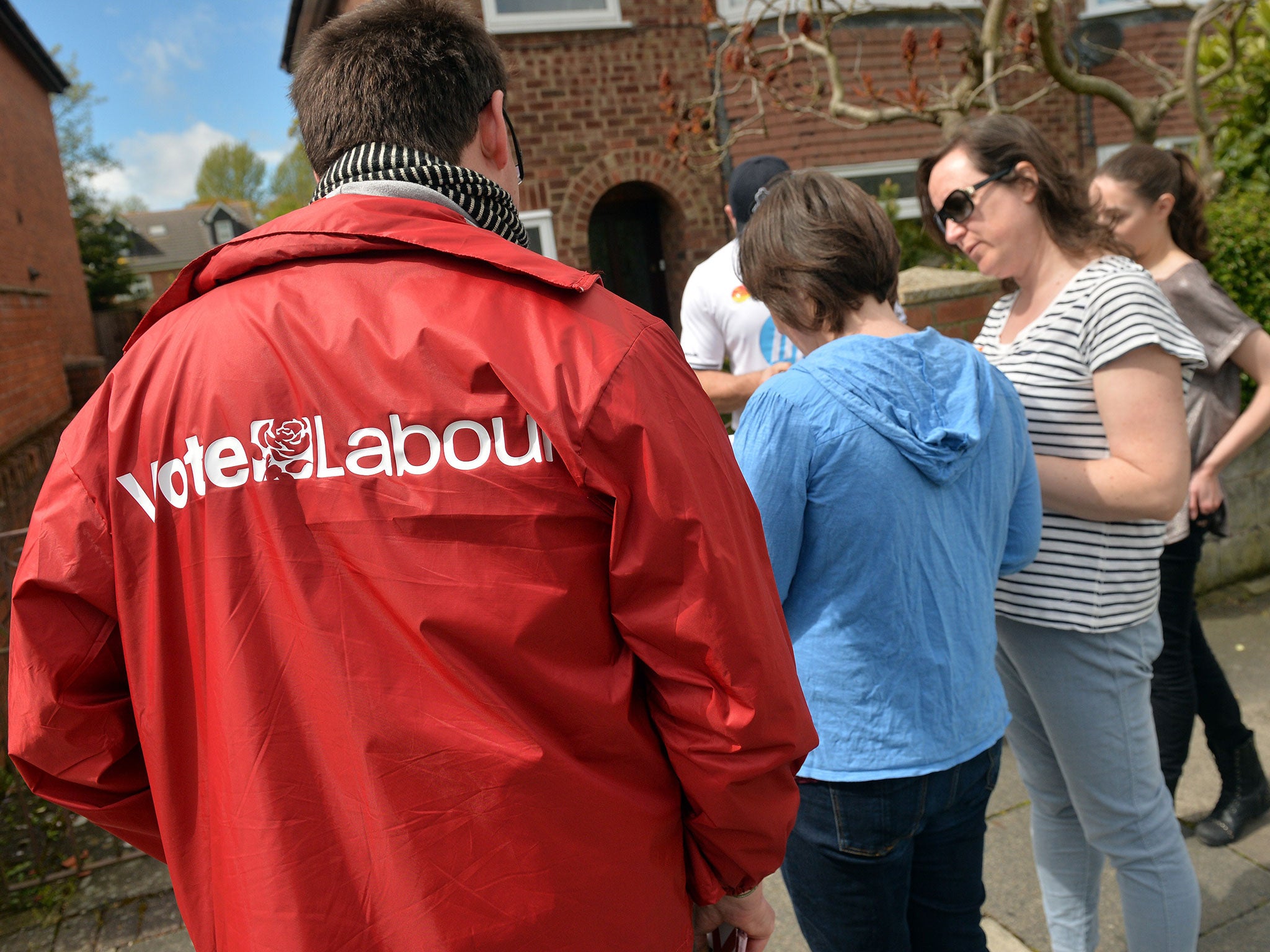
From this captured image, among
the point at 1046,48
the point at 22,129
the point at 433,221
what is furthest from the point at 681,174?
the point at 22,129

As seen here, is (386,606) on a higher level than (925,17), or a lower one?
lower

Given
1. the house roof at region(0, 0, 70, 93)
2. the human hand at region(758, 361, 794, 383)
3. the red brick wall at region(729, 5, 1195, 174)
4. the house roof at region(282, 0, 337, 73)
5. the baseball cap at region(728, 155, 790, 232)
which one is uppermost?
the house roof at region(0, 0, 70, 93)

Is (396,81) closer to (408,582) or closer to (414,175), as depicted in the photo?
(414,175)

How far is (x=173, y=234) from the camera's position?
64.8 meters

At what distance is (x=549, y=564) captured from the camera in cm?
108

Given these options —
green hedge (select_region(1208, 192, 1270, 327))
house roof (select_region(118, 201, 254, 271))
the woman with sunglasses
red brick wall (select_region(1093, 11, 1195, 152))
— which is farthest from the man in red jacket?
house roof (select_region(118, 201, 254, 271))

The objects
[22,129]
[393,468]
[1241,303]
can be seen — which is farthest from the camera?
[22,129]

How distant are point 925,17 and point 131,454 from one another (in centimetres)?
1089

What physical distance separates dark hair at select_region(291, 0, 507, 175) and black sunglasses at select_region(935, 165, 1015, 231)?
128 centimetres

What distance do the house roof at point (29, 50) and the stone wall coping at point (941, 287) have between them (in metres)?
16.0

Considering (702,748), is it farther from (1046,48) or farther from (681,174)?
(681,174)

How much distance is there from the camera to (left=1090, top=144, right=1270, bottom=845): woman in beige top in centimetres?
281

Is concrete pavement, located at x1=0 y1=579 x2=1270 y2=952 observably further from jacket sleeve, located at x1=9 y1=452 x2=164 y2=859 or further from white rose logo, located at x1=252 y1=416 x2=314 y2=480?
white rose logo, located at x1=252 y1=416 x2=314 y2=480

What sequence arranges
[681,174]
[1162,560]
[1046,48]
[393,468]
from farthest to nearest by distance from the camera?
[681,174] → [1046,48] → [1162,560] → [393,468]
